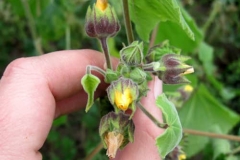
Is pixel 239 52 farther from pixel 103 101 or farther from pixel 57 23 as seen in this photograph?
pixel 103 101

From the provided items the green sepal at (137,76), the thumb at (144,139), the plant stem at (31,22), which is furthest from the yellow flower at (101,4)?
the plant stem at (31,22)

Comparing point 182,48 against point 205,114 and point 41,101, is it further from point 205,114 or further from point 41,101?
point 41,101

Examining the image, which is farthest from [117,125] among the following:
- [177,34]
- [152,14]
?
[177,34]

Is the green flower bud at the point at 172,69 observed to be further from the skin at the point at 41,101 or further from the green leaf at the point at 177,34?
the green leaf at the point at 177,34

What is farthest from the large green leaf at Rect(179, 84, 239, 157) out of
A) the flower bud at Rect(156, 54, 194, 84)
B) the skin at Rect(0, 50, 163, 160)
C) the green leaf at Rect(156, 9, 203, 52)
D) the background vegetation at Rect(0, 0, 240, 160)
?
the flower bud at Rect(156, 54, 194, 84)

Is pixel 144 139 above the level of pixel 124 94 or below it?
below

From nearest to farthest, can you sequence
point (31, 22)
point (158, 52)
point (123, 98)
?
point (123, 98)
point (158, 52)
point (31, 22)
